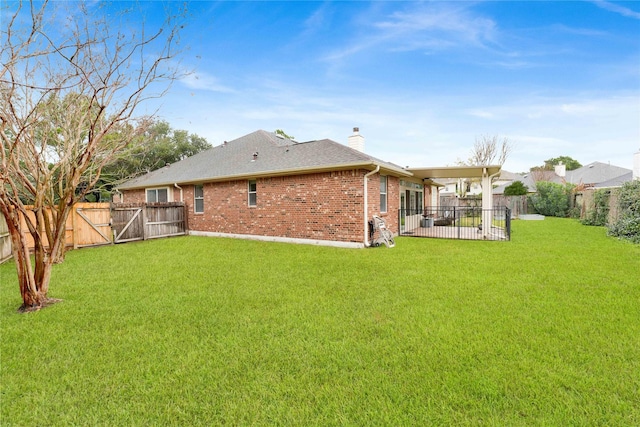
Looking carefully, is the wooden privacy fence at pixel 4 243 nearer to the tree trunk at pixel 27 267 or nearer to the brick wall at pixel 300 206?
the tree trunk at pixel 27 267

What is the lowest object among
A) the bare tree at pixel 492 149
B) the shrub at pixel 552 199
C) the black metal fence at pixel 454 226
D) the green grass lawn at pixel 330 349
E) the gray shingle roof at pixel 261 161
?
the green grass lawn at pixel 330 349

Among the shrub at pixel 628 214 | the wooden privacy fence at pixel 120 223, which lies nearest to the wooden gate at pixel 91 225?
the wooden privacy fence at pixel 120 223

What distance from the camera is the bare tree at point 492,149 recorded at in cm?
3156

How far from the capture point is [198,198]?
46.6 feet

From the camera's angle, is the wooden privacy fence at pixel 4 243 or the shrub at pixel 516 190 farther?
the shrub at pixel 516 190

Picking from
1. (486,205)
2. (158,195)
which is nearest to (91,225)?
(158,195)

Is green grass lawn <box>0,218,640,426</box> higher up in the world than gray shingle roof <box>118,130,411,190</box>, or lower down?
lower down

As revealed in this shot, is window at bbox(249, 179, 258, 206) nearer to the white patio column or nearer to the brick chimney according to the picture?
the brick chimney

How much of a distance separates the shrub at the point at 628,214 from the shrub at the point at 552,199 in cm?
1198

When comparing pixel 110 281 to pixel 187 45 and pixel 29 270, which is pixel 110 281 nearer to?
pixel 29 270

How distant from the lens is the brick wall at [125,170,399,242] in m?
9.59

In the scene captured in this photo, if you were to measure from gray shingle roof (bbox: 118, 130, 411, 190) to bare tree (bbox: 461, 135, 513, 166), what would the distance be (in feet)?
Answer: 79.8

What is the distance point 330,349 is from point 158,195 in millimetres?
15796

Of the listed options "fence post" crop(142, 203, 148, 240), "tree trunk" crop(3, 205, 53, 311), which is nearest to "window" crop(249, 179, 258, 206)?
"fence post" crop(142, 203, 148, 240)
